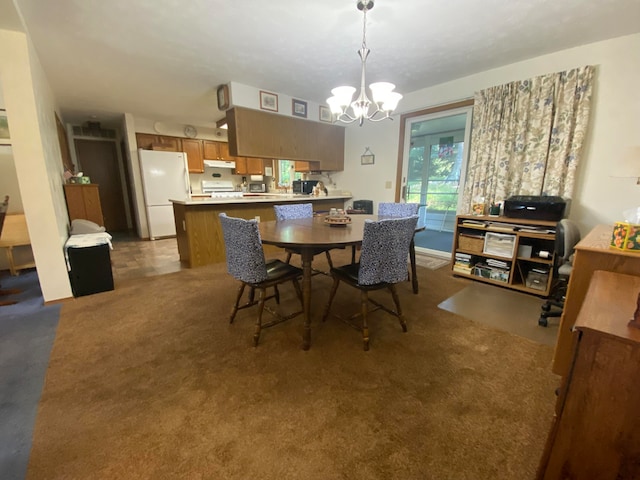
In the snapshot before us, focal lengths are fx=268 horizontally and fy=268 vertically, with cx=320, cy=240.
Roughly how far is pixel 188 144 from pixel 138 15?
409 centimetres

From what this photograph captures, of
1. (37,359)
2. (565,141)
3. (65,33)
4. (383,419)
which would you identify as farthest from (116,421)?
(565,141)

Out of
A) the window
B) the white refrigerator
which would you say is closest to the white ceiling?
the white refrigerator

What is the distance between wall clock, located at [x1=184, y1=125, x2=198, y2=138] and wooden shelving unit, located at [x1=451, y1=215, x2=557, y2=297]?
5596 mm

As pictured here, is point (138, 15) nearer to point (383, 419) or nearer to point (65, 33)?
point (65, 33)

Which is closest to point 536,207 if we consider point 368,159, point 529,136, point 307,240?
point 529,136

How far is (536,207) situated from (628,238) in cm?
151

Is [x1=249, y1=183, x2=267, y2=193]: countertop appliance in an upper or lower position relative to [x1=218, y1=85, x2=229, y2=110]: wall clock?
lower

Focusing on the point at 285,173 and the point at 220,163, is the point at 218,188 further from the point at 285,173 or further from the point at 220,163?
the point at 285,173

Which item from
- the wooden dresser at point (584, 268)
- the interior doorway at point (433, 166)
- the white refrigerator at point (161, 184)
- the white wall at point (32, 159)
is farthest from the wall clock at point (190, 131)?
the wooden dresser at point (584, 268)

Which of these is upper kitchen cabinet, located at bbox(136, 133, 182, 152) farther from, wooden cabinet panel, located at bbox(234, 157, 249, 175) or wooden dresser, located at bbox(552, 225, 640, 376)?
wooden dresser, located at bbox(552, 225, 640, 376)

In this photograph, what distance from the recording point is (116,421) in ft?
4.17

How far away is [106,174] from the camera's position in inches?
Result: 239

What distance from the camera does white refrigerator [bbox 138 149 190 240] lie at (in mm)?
5016

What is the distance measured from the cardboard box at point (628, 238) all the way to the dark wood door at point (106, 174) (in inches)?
314
